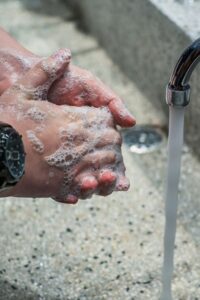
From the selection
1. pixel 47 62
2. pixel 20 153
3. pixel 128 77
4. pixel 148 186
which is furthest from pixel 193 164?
pixel 20 153

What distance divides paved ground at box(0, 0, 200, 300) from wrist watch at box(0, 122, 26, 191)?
38cm

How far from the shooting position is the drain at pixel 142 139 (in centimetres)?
157

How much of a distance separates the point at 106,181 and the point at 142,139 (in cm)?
63

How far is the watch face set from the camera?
83 cm

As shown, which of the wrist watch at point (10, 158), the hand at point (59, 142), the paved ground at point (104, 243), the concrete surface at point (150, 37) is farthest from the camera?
the concrete surface at point (150, 37)

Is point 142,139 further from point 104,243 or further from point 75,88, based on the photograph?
point 75,88

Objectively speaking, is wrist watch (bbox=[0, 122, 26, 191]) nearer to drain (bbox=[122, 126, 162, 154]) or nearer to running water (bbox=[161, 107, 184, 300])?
running water (bbox=[161, 107, 184, 300])

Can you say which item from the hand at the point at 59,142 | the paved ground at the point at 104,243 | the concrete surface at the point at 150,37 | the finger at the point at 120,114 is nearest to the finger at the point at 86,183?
the hand at the point at 59,142

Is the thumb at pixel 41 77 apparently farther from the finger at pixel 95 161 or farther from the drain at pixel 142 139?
the drain at pixel 142 139

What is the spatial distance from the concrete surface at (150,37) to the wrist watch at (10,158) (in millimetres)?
646

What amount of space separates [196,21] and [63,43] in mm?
766

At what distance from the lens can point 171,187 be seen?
103 centimetres

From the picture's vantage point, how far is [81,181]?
0.99 m

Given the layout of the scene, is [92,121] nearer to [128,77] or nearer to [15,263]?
[15,263]
